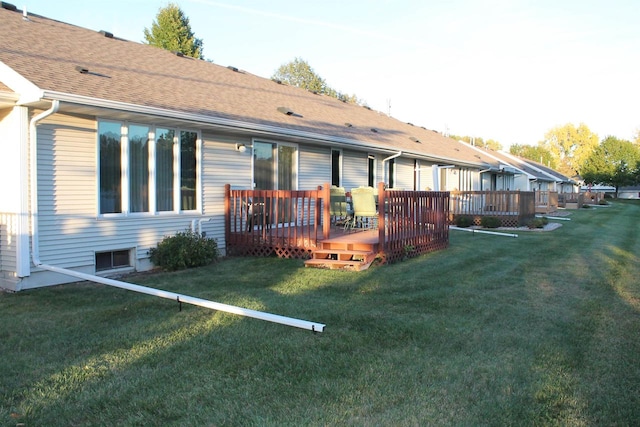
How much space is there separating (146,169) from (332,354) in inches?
215

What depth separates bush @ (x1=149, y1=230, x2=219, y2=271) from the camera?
8.09 m

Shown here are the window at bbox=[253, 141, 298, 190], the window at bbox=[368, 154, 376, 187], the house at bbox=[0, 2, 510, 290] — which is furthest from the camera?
the window at bbox=[368, 154, 376, 187]

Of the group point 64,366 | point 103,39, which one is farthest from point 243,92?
point 64,366

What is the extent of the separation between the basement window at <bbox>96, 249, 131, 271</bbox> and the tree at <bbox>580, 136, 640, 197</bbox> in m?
70.6

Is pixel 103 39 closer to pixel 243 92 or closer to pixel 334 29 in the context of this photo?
pixel 243 92

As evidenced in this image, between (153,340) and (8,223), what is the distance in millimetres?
3818

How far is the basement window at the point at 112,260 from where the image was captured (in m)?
7.75

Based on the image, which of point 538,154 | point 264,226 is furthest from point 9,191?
point 538,154

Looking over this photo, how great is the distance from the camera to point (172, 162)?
867 centimetres

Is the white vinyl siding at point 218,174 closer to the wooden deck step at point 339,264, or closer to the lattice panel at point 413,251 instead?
the wooden deck step at point 339,264

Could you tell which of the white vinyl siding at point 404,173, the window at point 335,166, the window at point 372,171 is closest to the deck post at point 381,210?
the window at point 335,166

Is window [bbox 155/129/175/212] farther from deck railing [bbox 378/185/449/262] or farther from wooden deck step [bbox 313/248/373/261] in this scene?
deck railing [bbox 378/185/449/262]

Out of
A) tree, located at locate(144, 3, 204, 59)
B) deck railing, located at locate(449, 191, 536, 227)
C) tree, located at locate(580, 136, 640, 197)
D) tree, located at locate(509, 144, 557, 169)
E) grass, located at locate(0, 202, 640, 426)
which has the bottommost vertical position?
grass, located at locate(0, 202, 640, 426)

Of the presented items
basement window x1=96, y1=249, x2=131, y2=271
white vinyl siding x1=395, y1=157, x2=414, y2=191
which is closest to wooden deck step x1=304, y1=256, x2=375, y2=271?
basement window x1=96, y1=249, x2=131, y2=271
